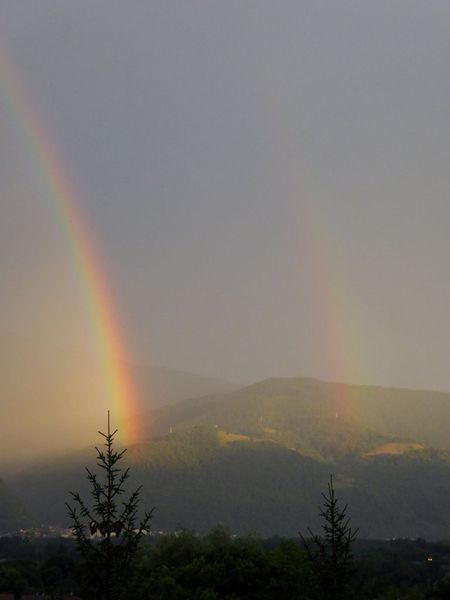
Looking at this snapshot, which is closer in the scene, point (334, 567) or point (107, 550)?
point (107, 550)

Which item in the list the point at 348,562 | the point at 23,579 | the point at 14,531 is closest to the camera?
the point at 348,562

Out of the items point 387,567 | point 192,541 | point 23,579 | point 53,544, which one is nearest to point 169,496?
point 53,544

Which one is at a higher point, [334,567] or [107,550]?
[107,550]

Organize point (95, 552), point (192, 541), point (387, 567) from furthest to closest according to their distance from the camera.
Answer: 1. point (387, 567)
2. point (192, 541)
3. point (95, 552)

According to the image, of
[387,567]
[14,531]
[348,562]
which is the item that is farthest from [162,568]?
[14,531]

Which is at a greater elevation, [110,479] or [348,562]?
[110,479]

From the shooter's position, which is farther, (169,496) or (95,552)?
(169,496)

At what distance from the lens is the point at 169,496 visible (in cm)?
19788

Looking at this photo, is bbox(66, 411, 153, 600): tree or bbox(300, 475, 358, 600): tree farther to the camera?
bbox(300, 475, 358, 600): tree

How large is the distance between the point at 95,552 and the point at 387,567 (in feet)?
282

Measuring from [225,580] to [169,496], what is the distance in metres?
167

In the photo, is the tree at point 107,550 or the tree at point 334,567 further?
the tree at point 334,567

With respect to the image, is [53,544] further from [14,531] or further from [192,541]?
[192,541]

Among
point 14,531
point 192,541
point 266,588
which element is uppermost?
point 14,531
